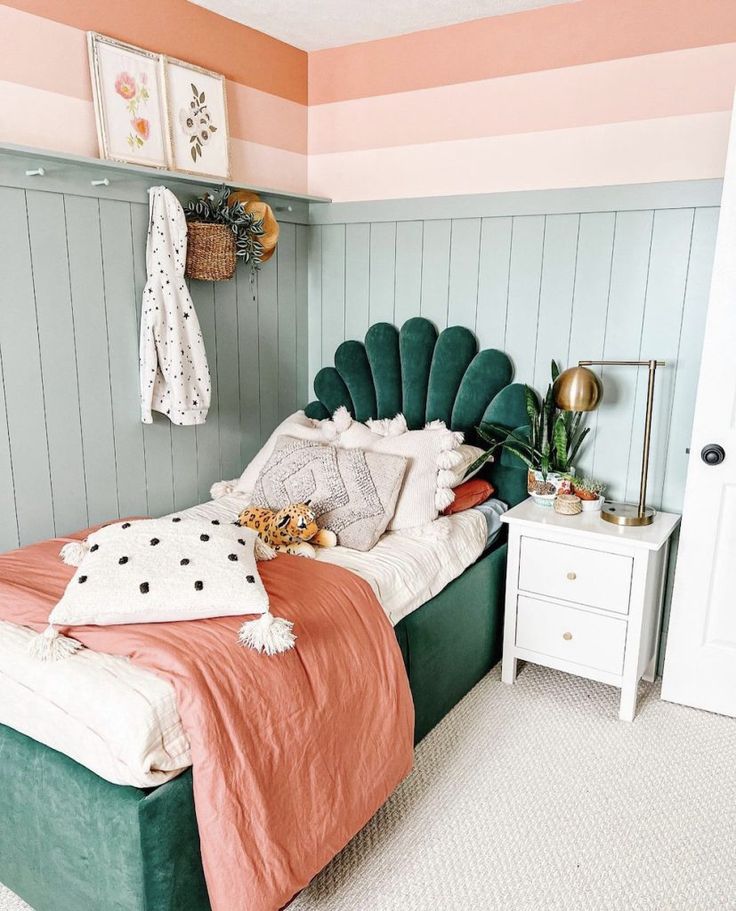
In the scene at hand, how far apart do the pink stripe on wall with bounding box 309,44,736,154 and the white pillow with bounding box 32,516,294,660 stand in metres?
1.94

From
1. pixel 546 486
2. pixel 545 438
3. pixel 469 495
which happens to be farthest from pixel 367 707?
pixel 545 438

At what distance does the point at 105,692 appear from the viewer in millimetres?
1478

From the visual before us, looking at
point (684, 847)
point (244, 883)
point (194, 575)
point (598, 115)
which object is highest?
point (598, 115)

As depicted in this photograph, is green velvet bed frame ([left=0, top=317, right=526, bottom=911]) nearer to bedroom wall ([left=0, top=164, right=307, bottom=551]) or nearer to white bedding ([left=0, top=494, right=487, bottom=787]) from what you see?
white bedding ([left=0, top=494, right=487, bottom=787])

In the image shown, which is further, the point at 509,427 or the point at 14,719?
the point at 509,427

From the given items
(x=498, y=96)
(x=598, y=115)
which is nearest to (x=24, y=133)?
(x=498, y=96)

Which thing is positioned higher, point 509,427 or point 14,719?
Result: point 509,427

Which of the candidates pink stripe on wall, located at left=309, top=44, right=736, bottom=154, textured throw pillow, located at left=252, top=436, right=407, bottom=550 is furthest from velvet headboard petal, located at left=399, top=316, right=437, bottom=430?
pink stripe on wall, located at left=309, top=44, right=736, bottom=154

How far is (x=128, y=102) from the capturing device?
8.00 ft

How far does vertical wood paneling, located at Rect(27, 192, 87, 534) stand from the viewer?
2.30m

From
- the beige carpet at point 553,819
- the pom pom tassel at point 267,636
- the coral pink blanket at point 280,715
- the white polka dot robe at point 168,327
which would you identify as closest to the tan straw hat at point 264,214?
the white polka dot robe at point 168,327

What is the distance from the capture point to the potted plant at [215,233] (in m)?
2.65

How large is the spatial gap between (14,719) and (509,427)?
77.5 inches

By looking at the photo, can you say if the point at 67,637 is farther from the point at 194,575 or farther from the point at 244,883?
the point at 244,883
